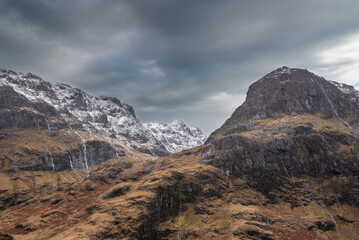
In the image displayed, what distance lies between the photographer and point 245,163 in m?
144

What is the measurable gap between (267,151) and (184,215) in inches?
3179

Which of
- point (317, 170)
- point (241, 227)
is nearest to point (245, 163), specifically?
point (317, 170)

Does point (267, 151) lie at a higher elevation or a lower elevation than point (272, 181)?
higher

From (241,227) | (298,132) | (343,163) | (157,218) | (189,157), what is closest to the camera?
(241,227)

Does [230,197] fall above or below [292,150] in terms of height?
below

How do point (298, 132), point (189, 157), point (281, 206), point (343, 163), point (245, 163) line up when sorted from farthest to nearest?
point (189, 157)
point (298, 132)
point (245, 163)
point (343, 163)
point (281, 206)

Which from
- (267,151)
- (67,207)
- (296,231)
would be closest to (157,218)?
(67,207)

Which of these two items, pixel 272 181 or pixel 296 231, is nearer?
pixel 296 231

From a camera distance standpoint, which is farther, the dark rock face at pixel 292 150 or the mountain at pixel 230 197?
the dark rock face at pixel 292 150

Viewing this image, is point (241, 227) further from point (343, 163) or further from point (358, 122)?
point (358, 122)

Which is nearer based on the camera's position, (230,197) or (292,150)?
(230,197)

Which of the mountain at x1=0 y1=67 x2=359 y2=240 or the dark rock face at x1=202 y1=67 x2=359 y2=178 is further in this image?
the dark rock face at x1=202 y1=67 x2=359 y2=178

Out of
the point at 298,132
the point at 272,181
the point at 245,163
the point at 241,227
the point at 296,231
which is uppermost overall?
the point at 298,132

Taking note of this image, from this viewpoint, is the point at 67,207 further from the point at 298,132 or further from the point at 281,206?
the point at 298,132
